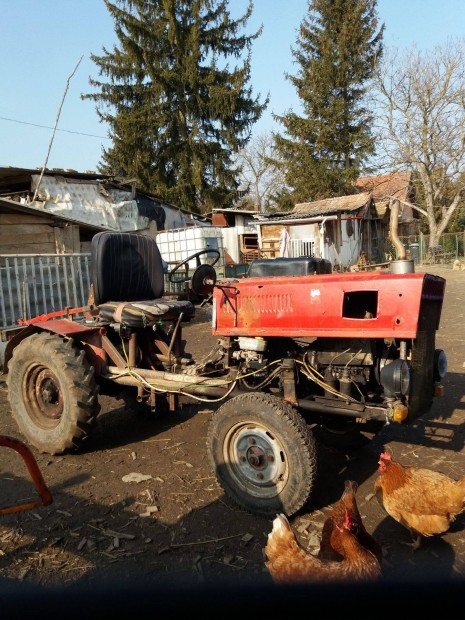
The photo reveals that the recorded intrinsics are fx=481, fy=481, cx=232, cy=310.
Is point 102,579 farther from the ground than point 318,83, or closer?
closer

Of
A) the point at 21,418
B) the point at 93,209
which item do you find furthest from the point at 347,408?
the point at 93,209

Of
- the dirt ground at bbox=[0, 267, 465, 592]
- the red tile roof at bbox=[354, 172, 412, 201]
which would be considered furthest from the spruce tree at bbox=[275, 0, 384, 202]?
the dirt ground at bbox=[0, 267, 465, 592]

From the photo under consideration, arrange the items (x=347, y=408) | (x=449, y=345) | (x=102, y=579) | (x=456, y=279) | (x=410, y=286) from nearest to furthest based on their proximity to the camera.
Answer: (x=102, y=579) < (x=410, y=286) < (x=347, y=408) < (x=449, y=345) < (x=456, y=279)

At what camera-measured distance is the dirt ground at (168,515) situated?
2.73m

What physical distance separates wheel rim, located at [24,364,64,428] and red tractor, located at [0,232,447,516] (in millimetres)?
11

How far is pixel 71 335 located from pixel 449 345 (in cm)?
635

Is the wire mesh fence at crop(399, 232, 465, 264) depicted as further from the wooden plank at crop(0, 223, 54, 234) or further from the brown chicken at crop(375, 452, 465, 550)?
the brown chicken at crop(375, 452, 465, 550)

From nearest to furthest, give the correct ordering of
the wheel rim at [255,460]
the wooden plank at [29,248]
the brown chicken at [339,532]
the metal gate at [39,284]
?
the brown chicken at [339,532] < the wheel rim at [255,460] < the metal gate at [39,284] < the wooden plank at [29,248]

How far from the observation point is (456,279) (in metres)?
19.5

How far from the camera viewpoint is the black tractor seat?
168 inches

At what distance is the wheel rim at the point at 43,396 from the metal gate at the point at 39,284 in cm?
322

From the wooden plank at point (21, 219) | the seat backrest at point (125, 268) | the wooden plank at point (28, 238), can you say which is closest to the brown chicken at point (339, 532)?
the seat backrest at point (125, 268)

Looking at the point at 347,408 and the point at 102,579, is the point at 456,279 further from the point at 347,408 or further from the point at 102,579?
the point at 102,579

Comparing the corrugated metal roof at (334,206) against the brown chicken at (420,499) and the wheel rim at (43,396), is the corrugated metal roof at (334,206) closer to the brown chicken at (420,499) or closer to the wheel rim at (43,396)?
the wheel rim at (43,396)
